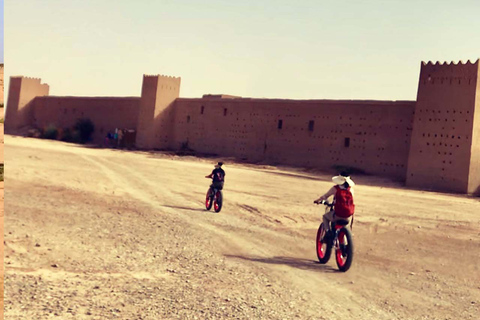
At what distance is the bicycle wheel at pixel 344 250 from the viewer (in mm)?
8375

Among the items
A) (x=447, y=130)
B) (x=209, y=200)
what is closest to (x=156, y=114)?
(x=447, y=130)

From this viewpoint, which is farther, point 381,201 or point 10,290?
point 381,201

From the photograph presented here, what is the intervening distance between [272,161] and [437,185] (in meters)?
8.20

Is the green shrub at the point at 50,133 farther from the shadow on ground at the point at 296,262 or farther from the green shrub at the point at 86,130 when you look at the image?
the shadow on ground at the point at 296,262

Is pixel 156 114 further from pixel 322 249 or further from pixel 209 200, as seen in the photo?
pixel 322 249

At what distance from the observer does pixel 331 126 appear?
24359 mm

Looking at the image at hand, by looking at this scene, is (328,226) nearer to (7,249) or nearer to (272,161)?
(7,249)

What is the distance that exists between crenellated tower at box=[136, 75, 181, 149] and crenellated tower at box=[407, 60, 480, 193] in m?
15.0

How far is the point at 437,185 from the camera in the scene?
19.9m

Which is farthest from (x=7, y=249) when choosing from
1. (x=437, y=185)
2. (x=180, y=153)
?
(x=180, y=153)

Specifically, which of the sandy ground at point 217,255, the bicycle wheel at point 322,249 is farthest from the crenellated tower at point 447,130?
the bicycle wheel at point 322,249

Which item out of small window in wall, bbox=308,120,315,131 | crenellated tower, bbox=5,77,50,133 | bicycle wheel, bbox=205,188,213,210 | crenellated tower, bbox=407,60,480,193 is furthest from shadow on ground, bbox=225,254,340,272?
crenellated tower, bbox=5,77,50,133

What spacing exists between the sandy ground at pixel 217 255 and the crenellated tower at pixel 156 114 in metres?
14.9

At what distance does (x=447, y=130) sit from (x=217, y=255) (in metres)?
13.3
